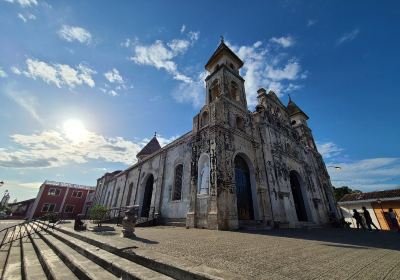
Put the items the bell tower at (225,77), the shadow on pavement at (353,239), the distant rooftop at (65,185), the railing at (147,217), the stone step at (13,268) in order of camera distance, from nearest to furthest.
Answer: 1. the stone step at (13,268)
2. the shadow on pavement at (353,239)
3. the railing at (147,217)
4. the bell tower at (225,77)
5. the distant rooftop at (65,185)

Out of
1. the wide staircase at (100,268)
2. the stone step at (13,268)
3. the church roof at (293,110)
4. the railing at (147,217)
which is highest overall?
the church roof at (293,110)

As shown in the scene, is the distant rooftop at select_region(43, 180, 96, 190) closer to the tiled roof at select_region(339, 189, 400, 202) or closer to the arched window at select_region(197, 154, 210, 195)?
the arched window at select_region(197, 154, 210, 195)

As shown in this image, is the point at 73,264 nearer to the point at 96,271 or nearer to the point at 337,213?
the point at 96,271

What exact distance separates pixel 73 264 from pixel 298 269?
372cm

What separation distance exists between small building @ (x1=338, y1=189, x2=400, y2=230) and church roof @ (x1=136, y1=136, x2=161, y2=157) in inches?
1003

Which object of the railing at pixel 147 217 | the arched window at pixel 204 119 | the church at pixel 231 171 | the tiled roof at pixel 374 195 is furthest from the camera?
the tiled roof at pixel 374 195

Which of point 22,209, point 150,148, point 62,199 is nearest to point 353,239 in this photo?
point 150,148

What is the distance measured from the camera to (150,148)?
27500mm

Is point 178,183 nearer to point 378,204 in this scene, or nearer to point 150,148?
point 150,148

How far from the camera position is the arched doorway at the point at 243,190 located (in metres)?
11.0

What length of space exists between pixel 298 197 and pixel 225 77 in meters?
12.3

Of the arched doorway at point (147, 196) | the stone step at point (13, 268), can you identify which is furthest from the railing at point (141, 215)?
the stone step at point (13, 268)

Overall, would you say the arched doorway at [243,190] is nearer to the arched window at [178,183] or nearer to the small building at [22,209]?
the arched window at [178,183]

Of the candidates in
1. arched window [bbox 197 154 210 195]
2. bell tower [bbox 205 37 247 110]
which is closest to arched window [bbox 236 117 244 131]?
bell tower [bbox 205 37 247 110]
